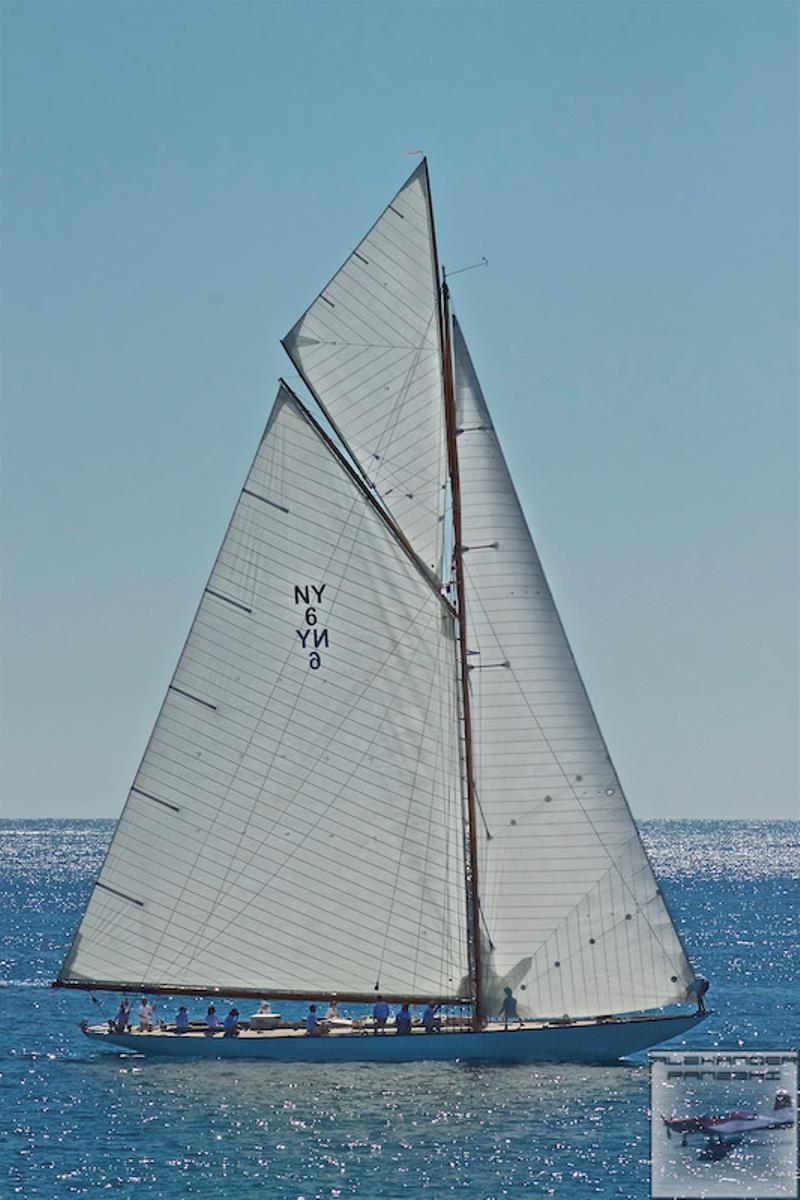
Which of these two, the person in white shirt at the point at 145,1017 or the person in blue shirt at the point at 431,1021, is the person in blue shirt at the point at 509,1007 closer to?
the person in blue shirt at the point at 431,1021

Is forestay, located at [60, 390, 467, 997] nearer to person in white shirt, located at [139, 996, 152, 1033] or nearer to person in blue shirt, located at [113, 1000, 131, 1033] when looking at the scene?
person in white shirt, located at [139, 996, 152, 1033]

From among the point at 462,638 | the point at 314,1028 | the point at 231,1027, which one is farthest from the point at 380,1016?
the point at 462,638

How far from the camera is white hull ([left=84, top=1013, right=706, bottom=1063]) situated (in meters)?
63.0

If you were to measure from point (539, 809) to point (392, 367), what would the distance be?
492 inches

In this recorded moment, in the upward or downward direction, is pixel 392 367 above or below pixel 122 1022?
above

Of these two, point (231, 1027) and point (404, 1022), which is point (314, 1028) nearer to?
point (231, 1027)

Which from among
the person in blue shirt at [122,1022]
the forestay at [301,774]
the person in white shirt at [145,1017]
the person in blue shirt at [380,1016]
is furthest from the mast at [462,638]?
the person in blue shirt at [122,1022]

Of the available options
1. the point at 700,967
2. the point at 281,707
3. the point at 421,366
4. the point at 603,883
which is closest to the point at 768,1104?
the point at 603,883

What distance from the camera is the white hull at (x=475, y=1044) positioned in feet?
207

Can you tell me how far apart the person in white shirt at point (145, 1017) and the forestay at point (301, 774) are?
2.44 m

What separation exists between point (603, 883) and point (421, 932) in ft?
17.1

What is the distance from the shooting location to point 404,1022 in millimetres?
63531

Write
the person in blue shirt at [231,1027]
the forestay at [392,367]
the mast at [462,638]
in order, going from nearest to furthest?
the mast at [462,638], the forestay at [392,367], the person in blue shirt at [231,1027]

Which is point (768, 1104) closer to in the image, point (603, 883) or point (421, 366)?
point (603, 883)
